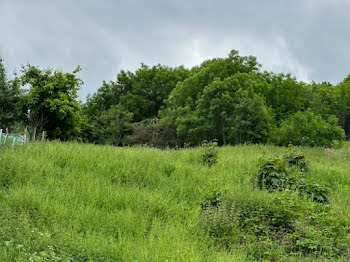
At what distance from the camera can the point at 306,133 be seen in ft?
79.5

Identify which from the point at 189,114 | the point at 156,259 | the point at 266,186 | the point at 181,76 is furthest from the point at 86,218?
the point at 181,76

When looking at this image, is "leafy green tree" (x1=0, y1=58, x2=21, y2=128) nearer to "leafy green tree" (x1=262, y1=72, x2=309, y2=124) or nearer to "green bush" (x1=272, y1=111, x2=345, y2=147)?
"green bush" (x1=272, y1=111, x2=345, y2=147)

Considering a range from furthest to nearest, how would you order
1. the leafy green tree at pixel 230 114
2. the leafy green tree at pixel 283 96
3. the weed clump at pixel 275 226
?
1. the leafy green tree at pixel 283 96
2. the leafy green tree at pixel 230 114
3. the weed clump at pixel 275 226

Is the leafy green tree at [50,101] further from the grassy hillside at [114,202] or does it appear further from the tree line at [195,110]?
the grassy hillside at [114,202]

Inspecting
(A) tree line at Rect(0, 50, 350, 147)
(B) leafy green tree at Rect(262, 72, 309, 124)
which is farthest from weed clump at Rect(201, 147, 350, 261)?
(B) leafy green tree at Rect(262, 72, 309, 124)

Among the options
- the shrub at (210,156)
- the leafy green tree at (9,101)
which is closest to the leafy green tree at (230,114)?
the shrub at (210,156)

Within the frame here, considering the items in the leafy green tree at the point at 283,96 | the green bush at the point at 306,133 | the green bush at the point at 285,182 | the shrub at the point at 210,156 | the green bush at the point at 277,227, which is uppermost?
the leafy green tree at the point at 283,96

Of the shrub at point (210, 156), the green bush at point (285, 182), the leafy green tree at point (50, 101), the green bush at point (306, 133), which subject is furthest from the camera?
the green bush at point (306, 133)

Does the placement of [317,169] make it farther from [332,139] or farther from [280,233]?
[332,139]

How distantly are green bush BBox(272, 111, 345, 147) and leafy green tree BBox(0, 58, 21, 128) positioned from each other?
19757 millimetres

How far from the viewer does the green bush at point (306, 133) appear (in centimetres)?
2397

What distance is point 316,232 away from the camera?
582cm

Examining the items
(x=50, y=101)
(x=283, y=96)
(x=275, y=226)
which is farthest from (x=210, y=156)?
(x=283, y=96)

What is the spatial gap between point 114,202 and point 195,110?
24.6m
